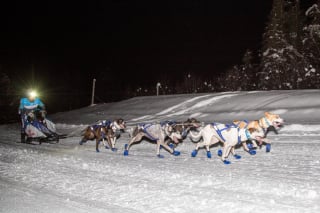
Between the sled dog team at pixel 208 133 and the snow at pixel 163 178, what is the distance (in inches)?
11.9

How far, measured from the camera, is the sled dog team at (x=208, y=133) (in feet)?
26.1

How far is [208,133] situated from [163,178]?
2111mm

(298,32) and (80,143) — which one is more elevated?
(298,32)

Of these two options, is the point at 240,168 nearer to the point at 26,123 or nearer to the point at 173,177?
the point at 173,177

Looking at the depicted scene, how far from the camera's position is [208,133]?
8.51 meters

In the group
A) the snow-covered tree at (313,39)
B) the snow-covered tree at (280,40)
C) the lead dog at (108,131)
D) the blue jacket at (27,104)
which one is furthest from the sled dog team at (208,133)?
the snow-covered tree at (313,39)

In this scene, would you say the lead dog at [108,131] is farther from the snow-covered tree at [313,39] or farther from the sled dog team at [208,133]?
the snow-covered tree at [313,39]

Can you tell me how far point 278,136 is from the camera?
35.0 feet

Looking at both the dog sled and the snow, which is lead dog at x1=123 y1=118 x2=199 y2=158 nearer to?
the snow

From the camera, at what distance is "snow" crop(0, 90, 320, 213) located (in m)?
5.24

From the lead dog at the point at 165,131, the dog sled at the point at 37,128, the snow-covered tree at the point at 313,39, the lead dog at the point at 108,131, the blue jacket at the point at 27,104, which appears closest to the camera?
the lead dog at the point at 165,131

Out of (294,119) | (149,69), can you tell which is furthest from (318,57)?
(149,69)

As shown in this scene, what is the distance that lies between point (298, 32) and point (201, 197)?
42781mm

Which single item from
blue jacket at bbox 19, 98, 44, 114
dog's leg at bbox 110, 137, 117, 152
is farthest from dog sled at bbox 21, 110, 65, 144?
dog's leg at bbox 110, 137, 117, 152
